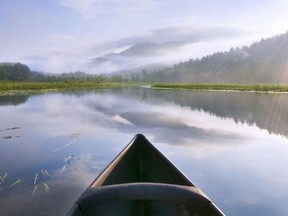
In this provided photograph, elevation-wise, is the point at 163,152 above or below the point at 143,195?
below

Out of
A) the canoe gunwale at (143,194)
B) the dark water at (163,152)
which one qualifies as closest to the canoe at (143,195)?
the canoe gunwale at (143,194)

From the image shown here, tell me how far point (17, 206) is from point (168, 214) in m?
4.39

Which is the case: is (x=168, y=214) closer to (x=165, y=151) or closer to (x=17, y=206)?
(x=17, y=206)

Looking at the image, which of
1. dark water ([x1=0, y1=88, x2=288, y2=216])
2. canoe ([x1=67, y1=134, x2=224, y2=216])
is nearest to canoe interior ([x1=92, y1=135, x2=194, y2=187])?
canoe ([x1=67, y1=134, x2=224, y2=216])

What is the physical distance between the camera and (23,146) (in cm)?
1501

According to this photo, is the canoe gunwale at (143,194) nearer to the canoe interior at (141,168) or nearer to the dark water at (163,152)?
the canoe interior at (141,168)

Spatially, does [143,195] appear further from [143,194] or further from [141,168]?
[141,168]

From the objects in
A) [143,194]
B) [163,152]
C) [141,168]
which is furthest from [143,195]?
[163,152]

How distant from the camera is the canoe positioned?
529 cm

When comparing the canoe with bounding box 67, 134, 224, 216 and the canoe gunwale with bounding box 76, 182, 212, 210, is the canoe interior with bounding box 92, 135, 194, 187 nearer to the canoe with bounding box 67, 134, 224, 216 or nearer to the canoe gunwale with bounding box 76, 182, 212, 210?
the canoe with bounding box 67, 134, 224, 216

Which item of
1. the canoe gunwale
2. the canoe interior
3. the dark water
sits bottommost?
the dark water

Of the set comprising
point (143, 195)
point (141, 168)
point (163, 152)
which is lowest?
point (163, 152)

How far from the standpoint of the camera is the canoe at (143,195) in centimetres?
529

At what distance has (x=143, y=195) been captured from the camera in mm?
5418
